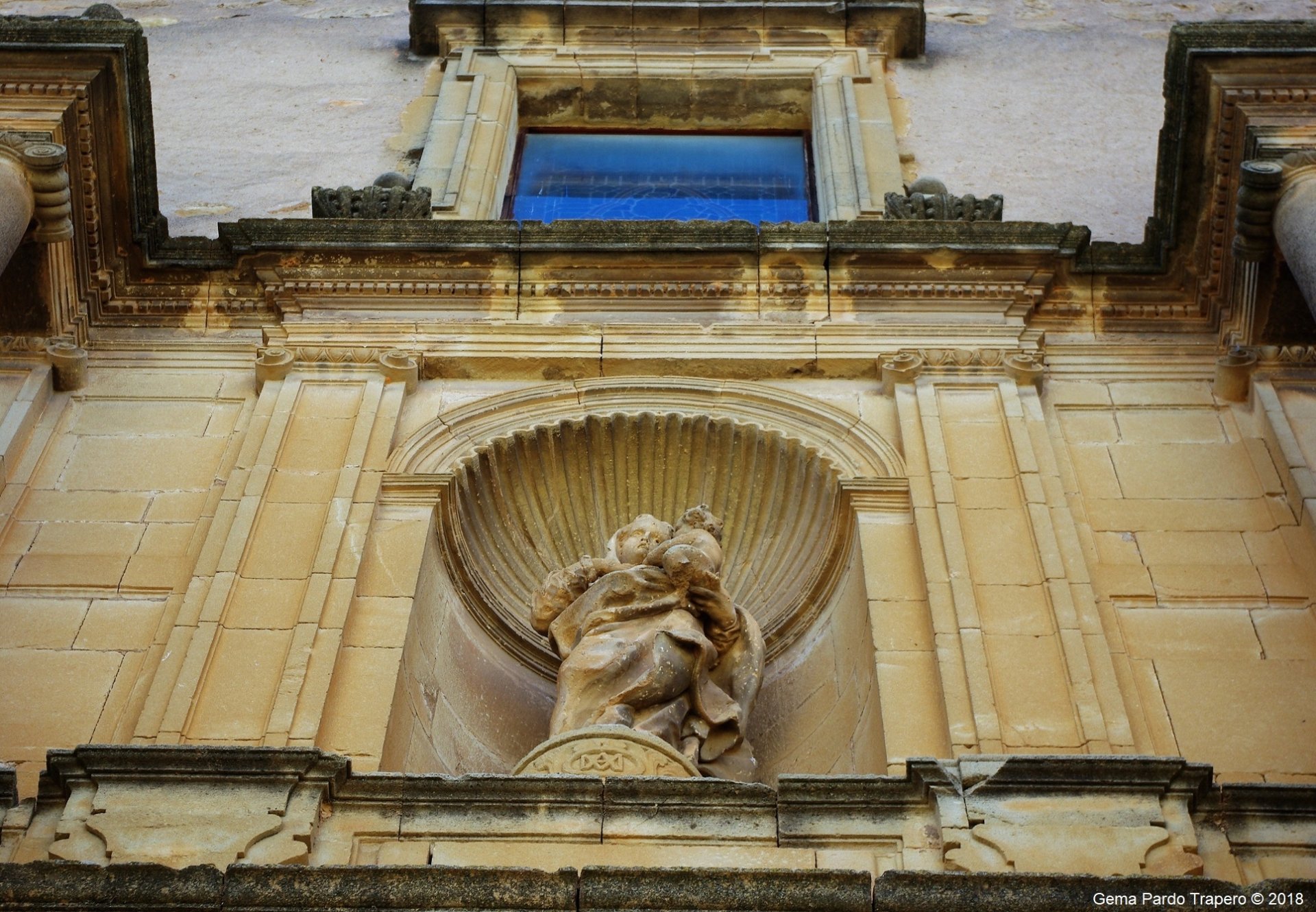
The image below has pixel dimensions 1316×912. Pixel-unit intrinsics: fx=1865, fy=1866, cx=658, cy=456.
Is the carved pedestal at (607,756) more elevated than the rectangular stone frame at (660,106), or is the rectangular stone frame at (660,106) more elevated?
the rectangular stone frame at (660,106)

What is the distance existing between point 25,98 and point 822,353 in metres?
4.91

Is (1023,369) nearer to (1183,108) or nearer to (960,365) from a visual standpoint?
(960,365)

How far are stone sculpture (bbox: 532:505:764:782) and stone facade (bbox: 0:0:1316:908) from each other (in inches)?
23.1

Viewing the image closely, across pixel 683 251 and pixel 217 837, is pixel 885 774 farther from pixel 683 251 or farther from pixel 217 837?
pixel 683 251

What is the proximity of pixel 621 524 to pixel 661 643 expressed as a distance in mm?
2277

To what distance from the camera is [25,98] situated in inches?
432

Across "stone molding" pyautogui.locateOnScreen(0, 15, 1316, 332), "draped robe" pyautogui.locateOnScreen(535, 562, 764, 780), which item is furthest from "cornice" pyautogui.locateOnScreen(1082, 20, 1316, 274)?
"draped robe" pyautogui.locateOnScreen(535, 562, 764, 780)

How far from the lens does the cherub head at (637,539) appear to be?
9.16m

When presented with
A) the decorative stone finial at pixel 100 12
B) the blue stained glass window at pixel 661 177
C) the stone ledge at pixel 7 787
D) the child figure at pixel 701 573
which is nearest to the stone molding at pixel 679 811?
the stone ledge at pixel 7 787

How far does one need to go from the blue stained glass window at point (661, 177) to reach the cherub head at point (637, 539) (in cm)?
486

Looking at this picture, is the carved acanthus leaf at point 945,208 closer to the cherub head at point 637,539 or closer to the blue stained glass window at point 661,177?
the blue stained glass window at point 661,177

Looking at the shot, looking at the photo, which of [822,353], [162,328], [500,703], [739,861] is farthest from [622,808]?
[162,328]

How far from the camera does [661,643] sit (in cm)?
848

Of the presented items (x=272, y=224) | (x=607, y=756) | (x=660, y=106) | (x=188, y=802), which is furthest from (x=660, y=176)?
(x=188, y=802)
